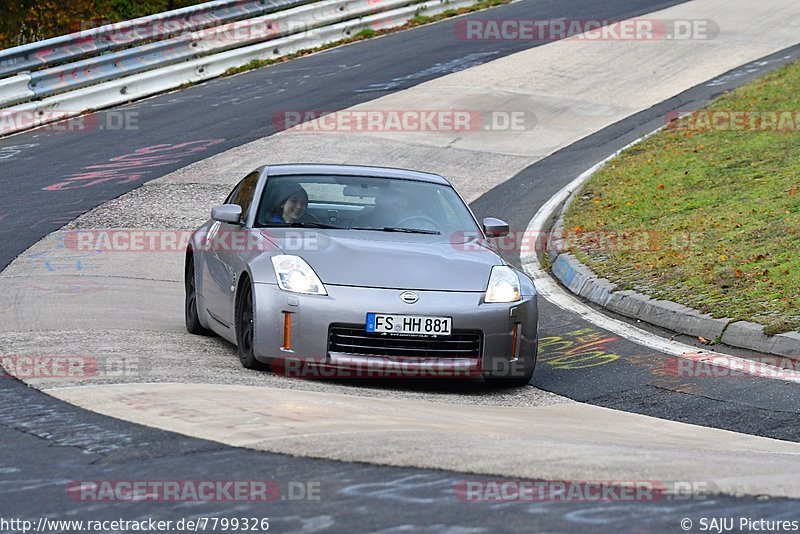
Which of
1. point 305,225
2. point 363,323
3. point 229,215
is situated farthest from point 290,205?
point 363,323

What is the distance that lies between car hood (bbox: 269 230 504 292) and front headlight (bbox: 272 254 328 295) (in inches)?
1.8

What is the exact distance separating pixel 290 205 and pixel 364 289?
151 centimetres

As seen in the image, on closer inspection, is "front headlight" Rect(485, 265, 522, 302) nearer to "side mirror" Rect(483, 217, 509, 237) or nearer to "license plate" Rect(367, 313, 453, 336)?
"license plate" Rect(367, 313, 453, 336)

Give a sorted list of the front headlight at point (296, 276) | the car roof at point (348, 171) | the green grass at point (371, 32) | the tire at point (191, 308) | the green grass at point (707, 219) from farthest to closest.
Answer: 1. the green grass at point (371, 32)
2. the green grass at point (707, 219)
3. the tire at point (191, 308)
4. the car roof at point (348, 171)
5. the front headlight at point (296, 276)

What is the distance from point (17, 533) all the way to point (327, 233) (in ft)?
14.6

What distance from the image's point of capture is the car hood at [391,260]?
793cm

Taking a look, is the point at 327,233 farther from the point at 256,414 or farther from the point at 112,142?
the point at 112,142

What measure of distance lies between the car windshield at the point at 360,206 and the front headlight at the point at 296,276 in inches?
32.8

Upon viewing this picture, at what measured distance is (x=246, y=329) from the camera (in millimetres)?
8219

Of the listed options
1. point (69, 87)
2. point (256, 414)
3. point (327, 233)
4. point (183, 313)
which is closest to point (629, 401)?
point (327, 233)

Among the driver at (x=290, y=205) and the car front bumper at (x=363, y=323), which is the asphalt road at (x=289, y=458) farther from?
the driver at (x=290, y=205)

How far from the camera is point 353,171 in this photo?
A: 374 inches

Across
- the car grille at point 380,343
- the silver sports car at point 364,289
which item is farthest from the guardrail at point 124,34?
the car grille at point 380,343

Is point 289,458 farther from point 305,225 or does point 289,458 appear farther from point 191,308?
point 191,308
